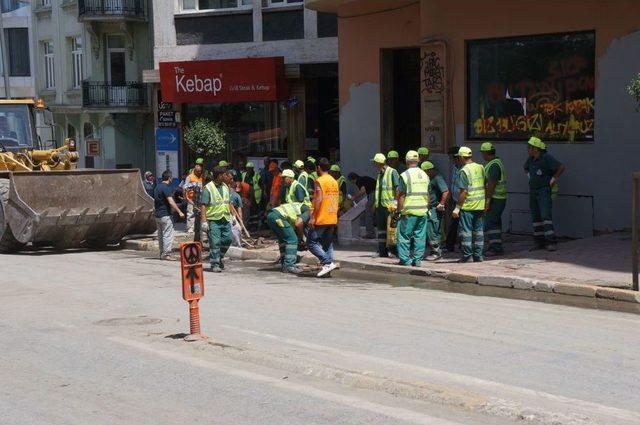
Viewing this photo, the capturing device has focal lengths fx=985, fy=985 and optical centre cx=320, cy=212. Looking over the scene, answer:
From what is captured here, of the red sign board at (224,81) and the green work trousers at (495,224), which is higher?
the red sign board at (224,81)

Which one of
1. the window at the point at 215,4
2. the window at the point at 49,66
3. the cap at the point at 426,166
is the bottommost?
the cap at the point at 426,166

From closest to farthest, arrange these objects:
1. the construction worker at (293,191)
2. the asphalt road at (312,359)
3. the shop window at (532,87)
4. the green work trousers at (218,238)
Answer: the asphalt road at (312,359)
the construction worker at (293,191)
the green work trousers at (218,238)
the shop window at (532,87)

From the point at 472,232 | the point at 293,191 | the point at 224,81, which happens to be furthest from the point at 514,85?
the point at 224,81

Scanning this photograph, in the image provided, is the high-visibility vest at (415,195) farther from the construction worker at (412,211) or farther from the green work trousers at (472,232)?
the green work trousers at (472,232)

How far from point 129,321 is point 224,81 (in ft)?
54.9

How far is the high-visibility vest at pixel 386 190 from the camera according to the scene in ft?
52.4

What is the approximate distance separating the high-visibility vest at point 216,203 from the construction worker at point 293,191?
37.3 inches

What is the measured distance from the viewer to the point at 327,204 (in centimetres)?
1488

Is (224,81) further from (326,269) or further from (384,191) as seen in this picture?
(326,269)

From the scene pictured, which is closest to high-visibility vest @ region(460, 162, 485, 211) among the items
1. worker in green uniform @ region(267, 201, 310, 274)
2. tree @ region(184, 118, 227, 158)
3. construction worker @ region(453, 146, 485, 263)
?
construction worker @ region(453, 146, 485, 263)

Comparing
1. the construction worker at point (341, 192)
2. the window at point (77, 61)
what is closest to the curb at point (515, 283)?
the construction worker at point (341, 192)

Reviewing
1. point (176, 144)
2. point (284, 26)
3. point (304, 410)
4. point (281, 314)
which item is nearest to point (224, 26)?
point (284, 26)

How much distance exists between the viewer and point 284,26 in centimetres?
2616

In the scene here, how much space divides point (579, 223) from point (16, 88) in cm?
3133
